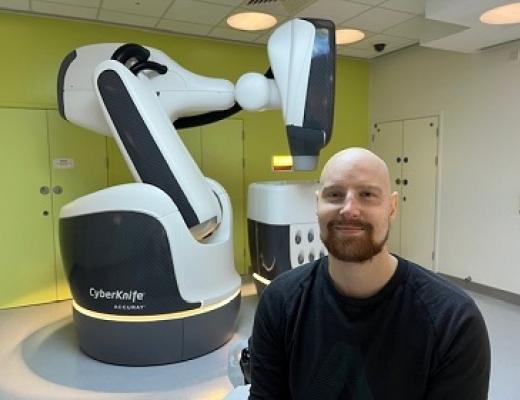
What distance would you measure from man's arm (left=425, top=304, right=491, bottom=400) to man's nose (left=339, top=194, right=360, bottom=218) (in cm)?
36

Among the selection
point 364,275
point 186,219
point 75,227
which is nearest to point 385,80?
point 186,219

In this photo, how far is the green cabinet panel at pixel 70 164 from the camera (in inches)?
165

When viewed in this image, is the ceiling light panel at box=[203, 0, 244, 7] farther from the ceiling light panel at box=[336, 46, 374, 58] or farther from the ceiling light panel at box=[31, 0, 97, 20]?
the ceiling light panel at box=[336, 46, 374, 58]

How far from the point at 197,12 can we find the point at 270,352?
11.6 ft

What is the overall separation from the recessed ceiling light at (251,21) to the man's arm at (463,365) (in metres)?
3.64

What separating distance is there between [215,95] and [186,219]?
38.3 inches

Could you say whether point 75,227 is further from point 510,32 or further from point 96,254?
point 510,32

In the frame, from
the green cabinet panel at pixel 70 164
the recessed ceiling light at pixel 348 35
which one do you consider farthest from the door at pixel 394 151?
the green cabinet panel at pixel 70 164

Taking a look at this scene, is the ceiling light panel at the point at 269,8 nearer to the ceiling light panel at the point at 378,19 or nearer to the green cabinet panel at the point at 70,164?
the ceiling light panel at the point at 378,19

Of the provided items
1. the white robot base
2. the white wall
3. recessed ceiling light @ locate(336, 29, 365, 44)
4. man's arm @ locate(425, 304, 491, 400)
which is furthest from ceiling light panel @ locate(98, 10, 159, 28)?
man's arm @ locate(425, 304, 491, 400)

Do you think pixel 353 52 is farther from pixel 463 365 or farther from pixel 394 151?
pixel 463 365

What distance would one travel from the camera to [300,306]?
1199mm

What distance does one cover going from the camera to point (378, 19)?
13.6 ft

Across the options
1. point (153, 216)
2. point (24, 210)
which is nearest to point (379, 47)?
point (153, 216)
